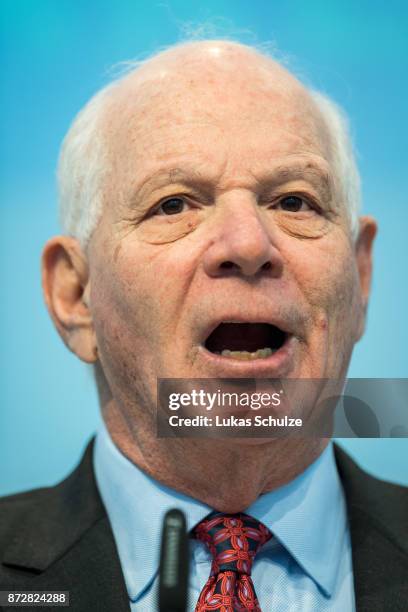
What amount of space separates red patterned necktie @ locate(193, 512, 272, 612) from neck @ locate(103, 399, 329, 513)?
4 cm

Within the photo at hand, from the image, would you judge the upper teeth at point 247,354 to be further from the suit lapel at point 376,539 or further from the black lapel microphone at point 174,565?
the black lapel microphone at point 174,565

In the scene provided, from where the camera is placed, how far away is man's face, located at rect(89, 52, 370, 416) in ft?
5.80

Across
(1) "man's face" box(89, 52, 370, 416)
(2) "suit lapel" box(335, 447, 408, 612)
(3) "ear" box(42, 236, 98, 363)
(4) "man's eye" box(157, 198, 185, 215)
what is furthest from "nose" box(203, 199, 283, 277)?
(2) "suit lapel" box(335, 447, 408, 612)

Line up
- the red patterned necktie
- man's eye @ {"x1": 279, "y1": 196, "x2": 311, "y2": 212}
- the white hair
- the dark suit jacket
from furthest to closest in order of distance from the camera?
1. the white hair
2. man's eye @ {"x1": 279, "y1": 196, "x2": 311, "y2": 212}
3. the dark suit jacket
4. the red patterned necktie

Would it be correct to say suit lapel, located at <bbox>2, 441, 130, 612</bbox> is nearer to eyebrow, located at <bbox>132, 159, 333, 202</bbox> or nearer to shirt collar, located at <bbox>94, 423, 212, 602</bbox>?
shirt collar, located at <bbox>94, 423, 212, 602</bbox>

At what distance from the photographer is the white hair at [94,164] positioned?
84.5 inches

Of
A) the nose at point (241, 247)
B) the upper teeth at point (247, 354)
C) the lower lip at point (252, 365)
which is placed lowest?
the lower lip at point (252, 365)

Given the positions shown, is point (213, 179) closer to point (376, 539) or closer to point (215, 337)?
point (215, 337)

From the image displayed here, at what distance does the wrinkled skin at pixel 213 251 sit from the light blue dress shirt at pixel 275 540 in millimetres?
45

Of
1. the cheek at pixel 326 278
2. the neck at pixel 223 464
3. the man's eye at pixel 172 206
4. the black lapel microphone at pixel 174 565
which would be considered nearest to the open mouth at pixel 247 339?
the cheek at pixel 326 278

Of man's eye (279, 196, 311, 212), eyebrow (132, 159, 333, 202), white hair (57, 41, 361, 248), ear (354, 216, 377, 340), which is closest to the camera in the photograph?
eyebrow (132, 159, 333, 202)

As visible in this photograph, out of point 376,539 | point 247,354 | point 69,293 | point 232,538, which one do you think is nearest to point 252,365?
point 247,354

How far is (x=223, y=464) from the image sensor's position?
6.20ft

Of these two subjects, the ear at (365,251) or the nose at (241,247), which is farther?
the ear at (365,251)
